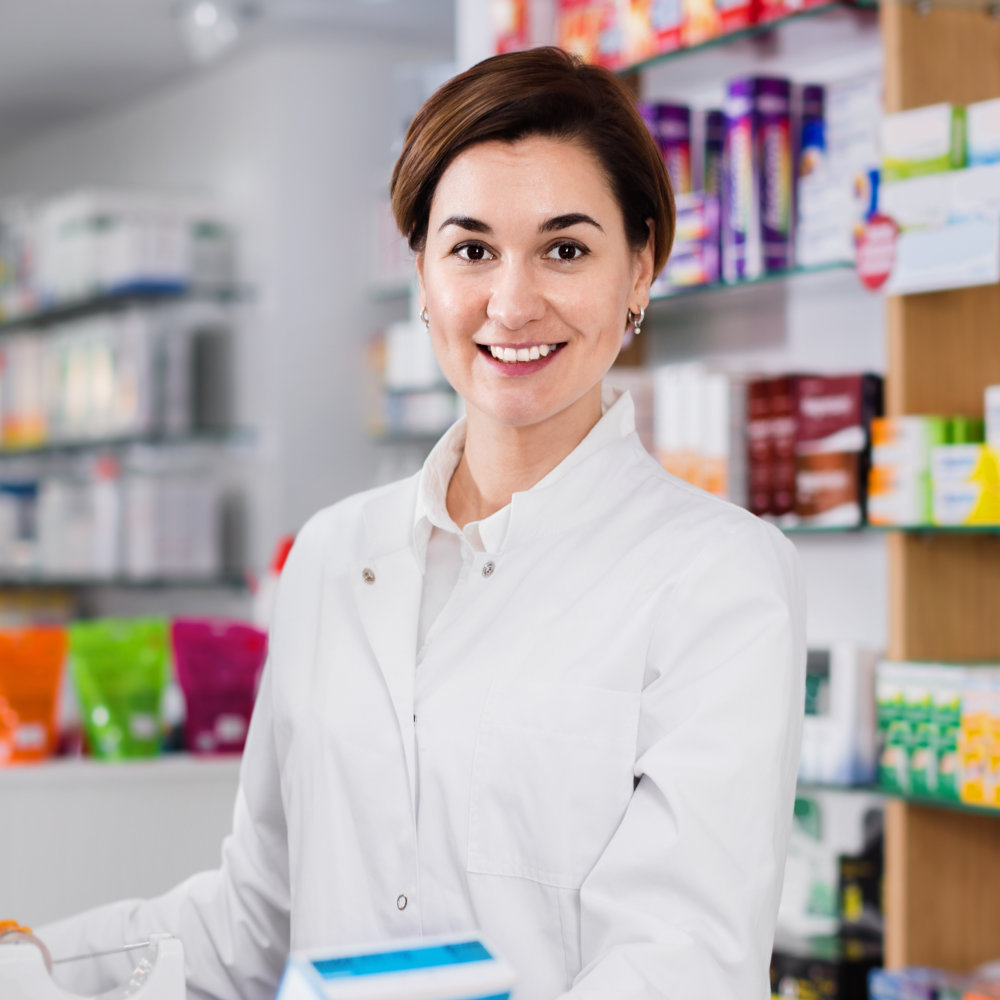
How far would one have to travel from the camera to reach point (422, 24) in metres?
5.37

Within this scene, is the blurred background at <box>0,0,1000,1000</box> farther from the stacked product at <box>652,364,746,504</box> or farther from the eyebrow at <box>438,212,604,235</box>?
the eyebrow at <box>438,212,604,235</box>

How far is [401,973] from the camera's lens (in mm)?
1056

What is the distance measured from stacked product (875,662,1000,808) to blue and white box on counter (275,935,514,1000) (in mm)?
1538

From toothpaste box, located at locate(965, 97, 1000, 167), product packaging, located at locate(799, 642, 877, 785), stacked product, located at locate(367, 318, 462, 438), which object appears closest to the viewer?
toothpaste box, located at locate(965, 97, 1000, 167)

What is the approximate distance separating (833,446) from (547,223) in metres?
1.41

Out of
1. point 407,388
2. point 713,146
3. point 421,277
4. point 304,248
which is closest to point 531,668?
Answer: point 421,277

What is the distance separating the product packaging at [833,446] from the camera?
104 inches

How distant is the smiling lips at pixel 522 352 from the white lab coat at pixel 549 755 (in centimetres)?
12

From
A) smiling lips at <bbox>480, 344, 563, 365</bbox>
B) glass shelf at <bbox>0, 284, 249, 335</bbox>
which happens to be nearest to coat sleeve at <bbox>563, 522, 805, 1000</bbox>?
smiling lips at <bbox>480, 344, 563, 365</bbox>

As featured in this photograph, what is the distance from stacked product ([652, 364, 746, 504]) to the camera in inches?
112

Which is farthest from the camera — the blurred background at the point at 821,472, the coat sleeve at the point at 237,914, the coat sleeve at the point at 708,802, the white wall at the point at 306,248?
the white wall at the point at 306,248

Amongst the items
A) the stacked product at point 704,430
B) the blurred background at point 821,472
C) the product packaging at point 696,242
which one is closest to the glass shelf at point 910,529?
the blurred background at point 821,472

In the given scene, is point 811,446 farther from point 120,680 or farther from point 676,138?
point 120,680

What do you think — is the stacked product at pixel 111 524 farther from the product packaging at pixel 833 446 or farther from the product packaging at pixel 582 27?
the product packaging at pixel 833 446
